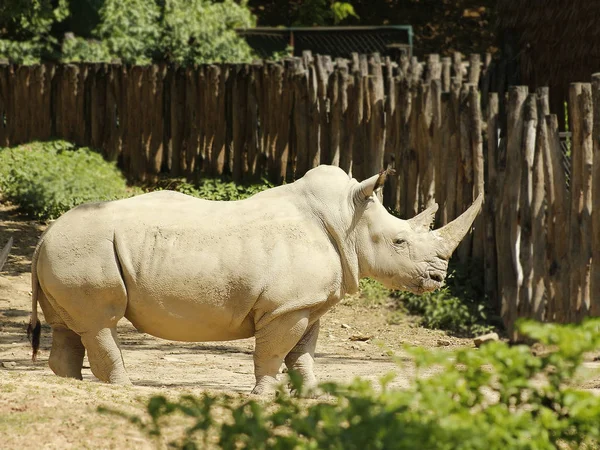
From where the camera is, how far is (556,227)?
987cm

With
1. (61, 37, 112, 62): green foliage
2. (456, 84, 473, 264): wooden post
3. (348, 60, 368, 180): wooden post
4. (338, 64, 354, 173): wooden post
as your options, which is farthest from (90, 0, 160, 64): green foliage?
(456, 84, 473, 264): wooden post

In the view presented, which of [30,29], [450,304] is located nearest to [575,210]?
[450,304]

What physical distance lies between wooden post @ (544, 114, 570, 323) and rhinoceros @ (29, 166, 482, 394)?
9.18ft

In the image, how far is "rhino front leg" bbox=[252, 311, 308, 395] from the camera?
687 cm

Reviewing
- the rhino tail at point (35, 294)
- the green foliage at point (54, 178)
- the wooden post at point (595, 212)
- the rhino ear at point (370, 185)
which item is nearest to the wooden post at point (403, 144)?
the wooden post at point (595, 212)

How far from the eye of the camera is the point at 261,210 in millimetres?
7102

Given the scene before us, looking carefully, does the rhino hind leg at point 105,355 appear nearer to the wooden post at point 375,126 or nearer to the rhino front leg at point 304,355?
the rhino front leg at point 304,355

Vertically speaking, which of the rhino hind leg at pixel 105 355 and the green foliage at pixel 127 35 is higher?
the green foliage at pixel 127 35

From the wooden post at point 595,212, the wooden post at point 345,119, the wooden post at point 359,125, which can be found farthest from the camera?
the wooden post at point 345,119

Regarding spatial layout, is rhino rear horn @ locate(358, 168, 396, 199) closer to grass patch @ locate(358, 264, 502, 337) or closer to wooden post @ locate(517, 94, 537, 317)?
wooden post @ locate(517, 94, 537, 317)

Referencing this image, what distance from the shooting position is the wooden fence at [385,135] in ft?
32.5

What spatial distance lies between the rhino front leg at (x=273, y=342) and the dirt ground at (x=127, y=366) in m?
0.16

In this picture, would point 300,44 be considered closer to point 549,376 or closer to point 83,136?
point 83,136

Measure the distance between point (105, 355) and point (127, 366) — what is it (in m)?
1.79
